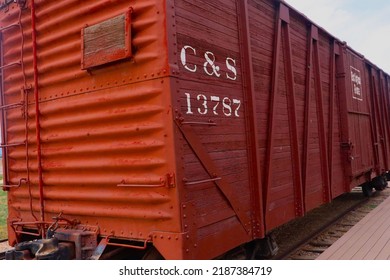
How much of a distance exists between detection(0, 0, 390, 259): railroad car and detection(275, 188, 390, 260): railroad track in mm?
945

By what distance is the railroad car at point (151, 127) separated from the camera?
366 cm

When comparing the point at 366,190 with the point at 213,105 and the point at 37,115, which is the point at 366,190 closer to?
the point at 213,105

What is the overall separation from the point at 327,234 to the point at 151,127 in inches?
216

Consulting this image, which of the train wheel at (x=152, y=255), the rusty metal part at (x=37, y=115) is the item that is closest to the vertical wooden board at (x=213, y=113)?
the train wheel at (x=152, y=255)

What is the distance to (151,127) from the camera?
366 cm

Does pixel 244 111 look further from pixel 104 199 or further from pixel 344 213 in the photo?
pixel 344 213

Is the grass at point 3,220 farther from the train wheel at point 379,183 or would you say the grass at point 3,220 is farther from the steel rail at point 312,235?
the train wheel at point 379,183

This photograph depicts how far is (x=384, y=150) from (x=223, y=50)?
855 cm

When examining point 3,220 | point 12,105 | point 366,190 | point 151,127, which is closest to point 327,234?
point 366,190

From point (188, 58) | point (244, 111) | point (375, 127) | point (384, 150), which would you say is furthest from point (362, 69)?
point (188, 58)

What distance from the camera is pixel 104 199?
4.12 meters

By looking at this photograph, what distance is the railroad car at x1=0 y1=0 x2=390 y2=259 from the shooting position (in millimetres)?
3664

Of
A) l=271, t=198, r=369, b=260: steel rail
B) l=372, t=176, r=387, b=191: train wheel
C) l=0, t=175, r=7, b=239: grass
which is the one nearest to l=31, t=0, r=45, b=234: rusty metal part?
l=271, t=198, r=369, b=260: steel rail

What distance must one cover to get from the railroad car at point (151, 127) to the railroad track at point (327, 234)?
0.95 metres
